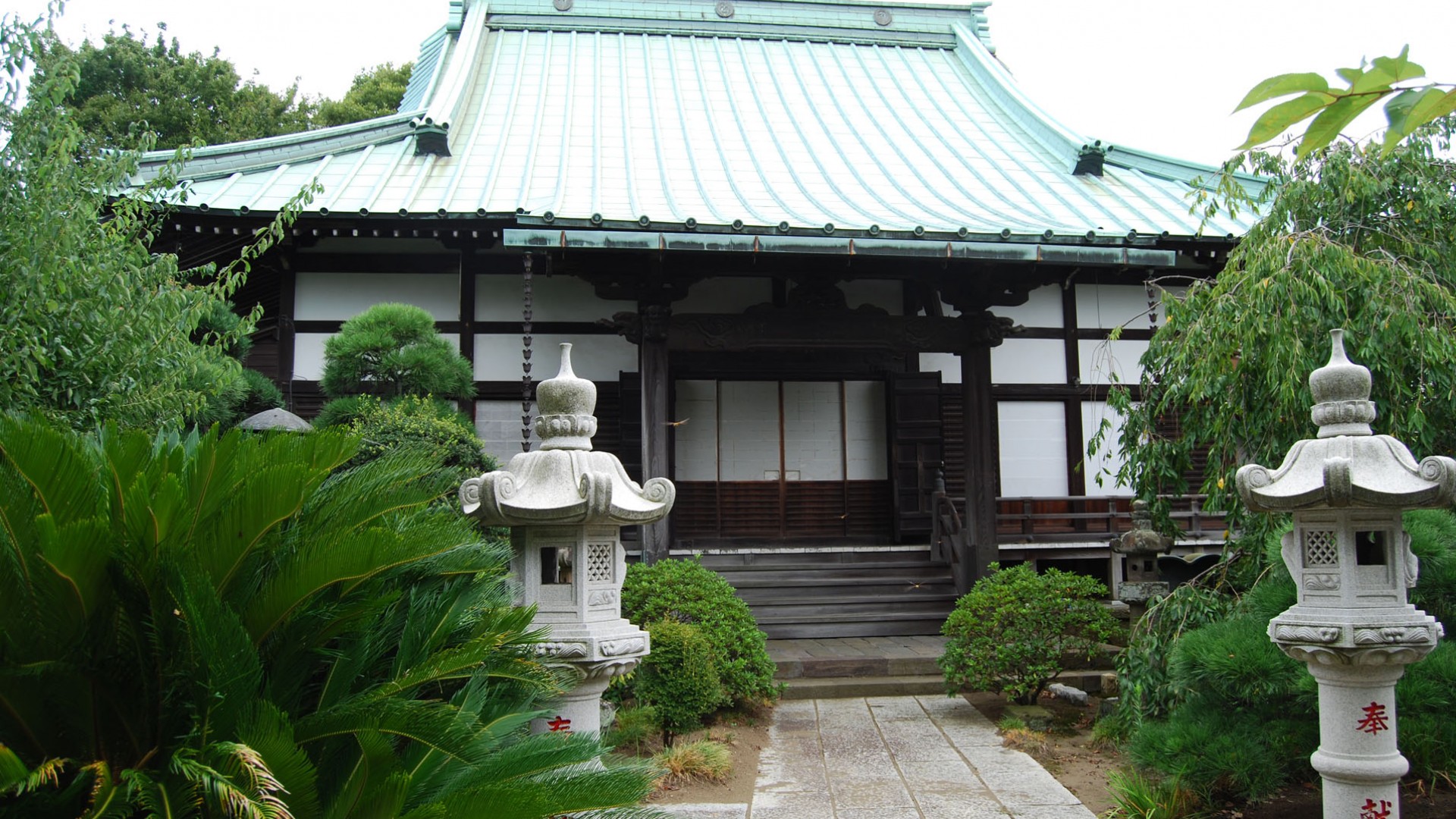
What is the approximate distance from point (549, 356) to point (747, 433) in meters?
2.68

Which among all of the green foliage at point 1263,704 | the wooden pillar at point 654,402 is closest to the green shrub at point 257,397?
the wooden pillar at point 654,402

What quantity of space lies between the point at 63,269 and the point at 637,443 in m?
7.07

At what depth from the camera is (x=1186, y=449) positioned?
7035mm

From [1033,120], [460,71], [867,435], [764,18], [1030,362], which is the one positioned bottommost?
[867,435]

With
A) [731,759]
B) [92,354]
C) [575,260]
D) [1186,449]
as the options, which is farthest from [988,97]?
[92,354]

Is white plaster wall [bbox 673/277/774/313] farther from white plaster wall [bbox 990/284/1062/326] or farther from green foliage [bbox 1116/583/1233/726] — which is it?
green foliage [bbox 1116/583/1233/726]

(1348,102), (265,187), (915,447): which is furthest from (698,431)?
(1348,102)

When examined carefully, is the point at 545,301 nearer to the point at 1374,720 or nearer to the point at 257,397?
the point at 257,397

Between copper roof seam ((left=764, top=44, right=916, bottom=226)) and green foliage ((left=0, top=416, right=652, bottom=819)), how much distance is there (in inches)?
290

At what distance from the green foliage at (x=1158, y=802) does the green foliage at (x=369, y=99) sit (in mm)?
22275

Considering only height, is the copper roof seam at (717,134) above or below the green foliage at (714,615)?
above

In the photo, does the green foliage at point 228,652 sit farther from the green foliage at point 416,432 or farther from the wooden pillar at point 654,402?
the wooden pillar at point 654,402

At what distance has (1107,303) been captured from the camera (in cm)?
1216

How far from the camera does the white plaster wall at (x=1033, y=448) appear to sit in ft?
39.2
